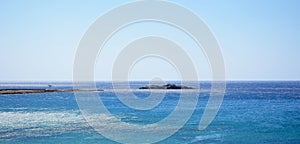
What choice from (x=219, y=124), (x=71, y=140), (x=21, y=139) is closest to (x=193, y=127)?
(x=219, y=124)

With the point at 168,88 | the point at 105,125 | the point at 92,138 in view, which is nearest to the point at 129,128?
the point at 105,125

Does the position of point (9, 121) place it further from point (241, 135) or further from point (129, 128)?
point (241, 135)

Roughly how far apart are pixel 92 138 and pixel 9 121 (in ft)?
47.7

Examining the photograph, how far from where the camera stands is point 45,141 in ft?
90.8

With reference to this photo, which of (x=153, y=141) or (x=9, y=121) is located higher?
(x=9, y=121)

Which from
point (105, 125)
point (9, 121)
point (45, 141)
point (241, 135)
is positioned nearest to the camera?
point (45, 141)

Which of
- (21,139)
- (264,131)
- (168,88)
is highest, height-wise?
(168,88)

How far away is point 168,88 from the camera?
507 feet

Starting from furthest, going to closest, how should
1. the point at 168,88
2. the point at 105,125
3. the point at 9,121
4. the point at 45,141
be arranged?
1. the point at 168,88
2. the point at 9,121
3. the point at 105,125
4. the point at 45,141

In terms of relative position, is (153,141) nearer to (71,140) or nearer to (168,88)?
(71,140)

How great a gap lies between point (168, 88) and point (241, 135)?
4863 inches

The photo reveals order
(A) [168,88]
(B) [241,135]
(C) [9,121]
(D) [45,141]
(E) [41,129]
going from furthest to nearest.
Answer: (A) [168,88] → (C) [9,121] → (E) [41,129] → (B) [241,135] → (D) [45,141]

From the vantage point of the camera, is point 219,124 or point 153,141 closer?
point 153,141

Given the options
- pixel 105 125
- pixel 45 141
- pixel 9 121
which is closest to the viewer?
pixel 45 141
